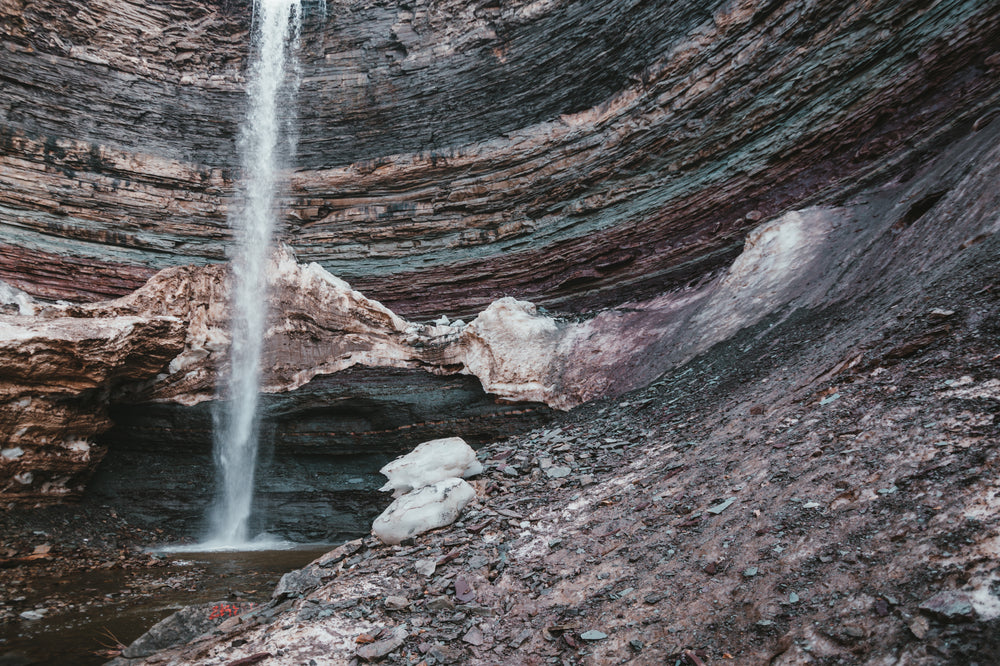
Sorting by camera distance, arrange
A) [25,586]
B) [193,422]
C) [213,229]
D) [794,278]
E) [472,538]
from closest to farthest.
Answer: [472,538] → [25,586] → [794,278] → [193,422] → [213,229]

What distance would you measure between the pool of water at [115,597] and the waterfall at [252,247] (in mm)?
2203

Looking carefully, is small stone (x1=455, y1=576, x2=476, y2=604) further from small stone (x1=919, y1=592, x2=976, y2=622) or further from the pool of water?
the pool of water

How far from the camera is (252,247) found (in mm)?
14289

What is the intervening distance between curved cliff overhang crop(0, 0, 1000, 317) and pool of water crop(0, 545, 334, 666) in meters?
7.37

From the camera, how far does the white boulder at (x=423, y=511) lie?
5441 mm

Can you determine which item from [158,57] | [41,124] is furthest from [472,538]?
[158,57]

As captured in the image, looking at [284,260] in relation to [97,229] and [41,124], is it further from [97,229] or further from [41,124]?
[41,124]

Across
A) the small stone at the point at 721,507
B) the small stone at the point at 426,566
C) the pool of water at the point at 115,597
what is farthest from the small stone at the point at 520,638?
the pool of water at the point at 115,597

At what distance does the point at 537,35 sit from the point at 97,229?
12.8 meters

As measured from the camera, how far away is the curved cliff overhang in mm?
9312

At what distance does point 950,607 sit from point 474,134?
13941 mm

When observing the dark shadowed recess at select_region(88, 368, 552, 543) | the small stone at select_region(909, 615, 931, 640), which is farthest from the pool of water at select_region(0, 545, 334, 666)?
the small stone at select_region(909, 615, 931, 640)

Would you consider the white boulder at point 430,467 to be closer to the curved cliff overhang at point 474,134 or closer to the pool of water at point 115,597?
the pool of water at point 115,597

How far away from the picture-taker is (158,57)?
15320 mm
